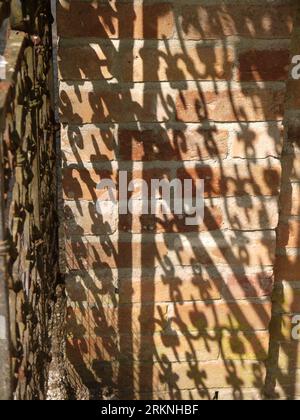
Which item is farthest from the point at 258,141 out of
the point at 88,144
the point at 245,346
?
the point at 245,346

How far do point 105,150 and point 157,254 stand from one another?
1.09ft

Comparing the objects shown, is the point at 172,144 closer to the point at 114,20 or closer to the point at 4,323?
the point at 114,20

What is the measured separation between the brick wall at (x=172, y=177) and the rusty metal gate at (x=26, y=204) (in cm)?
10

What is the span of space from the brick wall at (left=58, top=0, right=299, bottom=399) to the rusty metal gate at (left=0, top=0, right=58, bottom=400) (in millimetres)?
98

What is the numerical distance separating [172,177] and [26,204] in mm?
513

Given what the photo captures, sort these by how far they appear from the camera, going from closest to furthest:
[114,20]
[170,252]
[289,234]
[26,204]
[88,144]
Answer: [26,204] → [114,20] → [88,144] → [170,252] → [289,234]

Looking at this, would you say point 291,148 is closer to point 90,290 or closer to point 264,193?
point 264,193

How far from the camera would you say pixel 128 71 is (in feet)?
5.04

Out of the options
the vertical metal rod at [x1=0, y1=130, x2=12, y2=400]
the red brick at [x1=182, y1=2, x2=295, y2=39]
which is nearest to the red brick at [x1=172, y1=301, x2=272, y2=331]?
the red brick at [x1=182, y1=2, x2=295, y2=39]

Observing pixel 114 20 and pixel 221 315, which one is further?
pixel 221 315

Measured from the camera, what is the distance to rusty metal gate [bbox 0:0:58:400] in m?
0.95

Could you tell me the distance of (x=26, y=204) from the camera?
1237mm

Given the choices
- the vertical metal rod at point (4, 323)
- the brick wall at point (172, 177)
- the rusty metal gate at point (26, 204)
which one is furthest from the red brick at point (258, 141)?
the vertical metal rod at point (4, 323)

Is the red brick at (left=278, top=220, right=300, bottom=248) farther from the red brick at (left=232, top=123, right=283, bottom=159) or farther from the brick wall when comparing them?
the red brick at (left=232, top=123, right=283, bottom=159)
